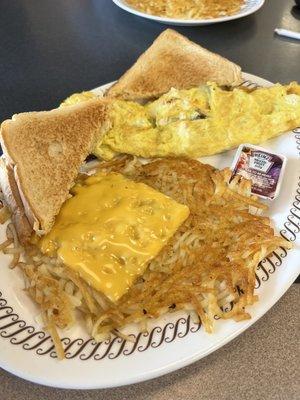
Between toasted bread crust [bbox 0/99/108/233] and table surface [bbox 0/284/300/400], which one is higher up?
toasted bread crust [bbox 0/99/108/233]

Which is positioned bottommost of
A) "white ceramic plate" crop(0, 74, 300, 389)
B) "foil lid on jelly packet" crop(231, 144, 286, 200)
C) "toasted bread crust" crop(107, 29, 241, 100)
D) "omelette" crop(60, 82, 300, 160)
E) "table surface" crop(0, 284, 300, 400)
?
"table surface" crop(0, 284, 300, 400)

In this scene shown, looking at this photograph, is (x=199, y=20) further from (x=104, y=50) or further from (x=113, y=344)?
(x=113, y=344)

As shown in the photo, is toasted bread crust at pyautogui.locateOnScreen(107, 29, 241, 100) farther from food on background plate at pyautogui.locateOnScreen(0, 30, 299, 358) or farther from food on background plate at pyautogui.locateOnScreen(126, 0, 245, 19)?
food on background plate at pyautogui.locateOnScreen(126, 0, 245, 19)

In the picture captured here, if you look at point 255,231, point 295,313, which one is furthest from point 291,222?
point 295,313

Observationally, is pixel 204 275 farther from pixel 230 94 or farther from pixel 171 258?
pixel 230 94

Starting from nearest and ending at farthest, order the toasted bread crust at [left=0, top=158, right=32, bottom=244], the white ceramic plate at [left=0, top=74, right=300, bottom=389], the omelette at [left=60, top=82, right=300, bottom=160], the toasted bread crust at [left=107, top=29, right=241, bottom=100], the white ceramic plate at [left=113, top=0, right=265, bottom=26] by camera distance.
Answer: the white ceramic plate at [left=0, top=74, right=300, bottom=389] → the toasted bread crust at [left=0, top=158, right=32, bottom=244] → the omelette at [left=60, top=82, right=300, bottom=160] → the toasted bread crust at [left=107, top=29, right=241, bottom=100] → the white ceramic plate at [left=113, top=0, right=265, bottom=26]

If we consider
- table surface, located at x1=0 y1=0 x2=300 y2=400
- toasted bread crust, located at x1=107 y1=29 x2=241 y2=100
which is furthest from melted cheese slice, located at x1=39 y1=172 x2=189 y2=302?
toasted bread crust, located at x1=107 y1=29 x2=241 y2=100
